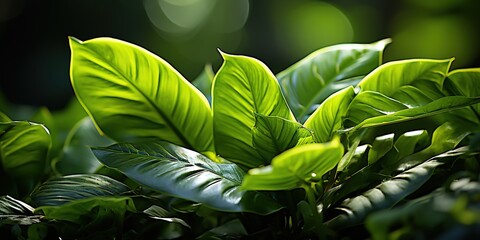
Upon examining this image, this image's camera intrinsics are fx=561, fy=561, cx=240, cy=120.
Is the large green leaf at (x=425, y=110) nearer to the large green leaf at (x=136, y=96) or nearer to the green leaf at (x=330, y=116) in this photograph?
the green leaf at (x=330, y=116)

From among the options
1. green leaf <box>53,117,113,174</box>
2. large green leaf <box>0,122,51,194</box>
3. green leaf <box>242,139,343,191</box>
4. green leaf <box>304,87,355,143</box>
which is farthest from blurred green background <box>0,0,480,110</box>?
green leaf <box>242,139,343,191</box>

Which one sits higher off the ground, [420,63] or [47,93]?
[420,63]

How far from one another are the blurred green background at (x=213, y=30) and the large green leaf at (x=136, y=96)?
1.92 meters

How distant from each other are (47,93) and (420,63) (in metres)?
2.30

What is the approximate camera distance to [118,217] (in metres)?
0.53

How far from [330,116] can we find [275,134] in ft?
0.20

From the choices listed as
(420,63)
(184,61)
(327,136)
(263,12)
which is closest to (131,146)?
(327,136)

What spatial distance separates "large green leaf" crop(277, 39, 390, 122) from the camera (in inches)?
27.7

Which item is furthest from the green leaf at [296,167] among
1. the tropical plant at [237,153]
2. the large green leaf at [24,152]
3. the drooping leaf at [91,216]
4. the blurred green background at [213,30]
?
the blurred green background at [213,30]

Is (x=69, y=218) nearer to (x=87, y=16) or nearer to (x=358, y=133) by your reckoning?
(x=358, y=133)

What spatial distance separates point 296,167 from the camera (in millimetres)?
433

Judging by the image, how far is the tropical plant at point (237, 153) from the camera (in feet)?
1.60

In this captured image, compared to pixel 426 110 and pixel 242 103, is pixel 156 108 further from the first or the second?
pixel 426 110

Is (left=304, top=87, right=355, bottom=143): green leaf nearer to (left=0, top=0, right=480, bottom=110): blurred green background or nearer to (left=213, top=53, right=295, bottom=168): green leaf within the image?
(left=213, top=53, right=295, bottom=168): green leaf
